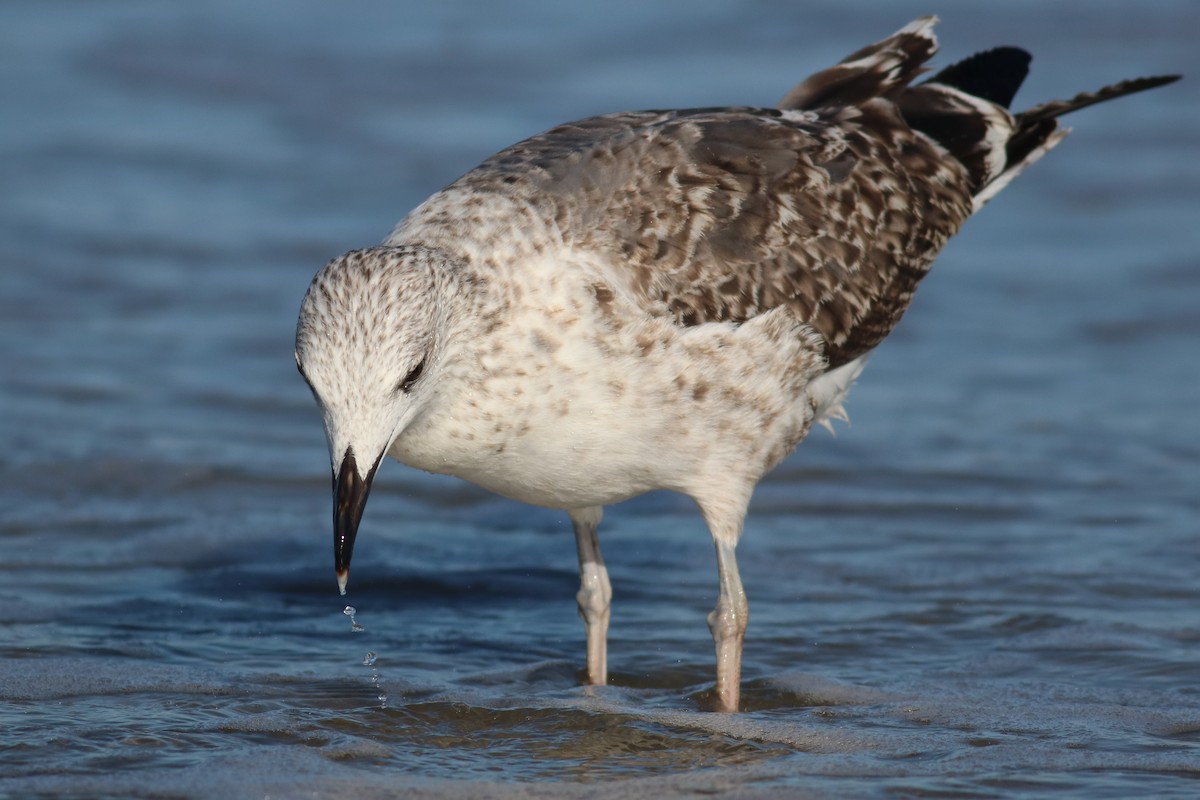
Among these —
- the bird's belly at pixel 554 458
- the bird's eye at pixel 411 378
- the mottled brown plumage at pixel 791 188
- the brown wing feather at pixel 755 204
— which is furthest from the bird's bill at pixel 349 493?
the brown wing feather at pixel 755 204

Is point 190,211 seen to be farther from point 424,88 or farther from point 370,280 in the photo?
point 370,280

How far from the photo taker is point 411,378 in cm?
639

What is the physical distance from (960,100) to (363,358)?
3995 millimetres

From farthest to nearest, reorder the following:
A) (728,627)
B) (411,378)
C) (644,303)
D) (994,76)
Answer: (994,76)
(728,627)
(644,303)
(411,378)

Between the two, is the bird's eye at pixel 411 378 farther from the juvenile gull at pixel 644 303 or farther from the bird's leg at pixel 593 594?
the bird's leg at pixel 593 594

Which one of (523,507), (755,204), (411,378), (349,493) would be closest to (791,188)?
(755,204)

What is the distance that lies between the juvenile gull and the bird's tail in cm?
2

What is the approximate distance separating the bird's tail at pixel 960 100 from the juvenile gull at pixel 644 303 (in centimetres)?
2

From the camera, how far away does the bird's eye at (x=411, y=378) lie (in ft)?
20.8

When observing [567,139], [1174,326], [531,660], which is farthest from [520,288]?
[1174,326]

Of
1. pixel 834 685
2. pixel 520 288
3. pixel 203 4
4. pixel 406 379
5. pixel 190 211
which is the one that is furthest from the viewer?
pixel 203 4

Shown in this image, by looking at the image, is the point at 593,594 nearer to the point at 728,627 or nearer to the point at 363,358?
the point at 728,627

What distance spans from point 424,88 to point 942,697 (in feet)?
35.4

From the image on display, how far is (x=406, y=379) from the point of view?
636cm
